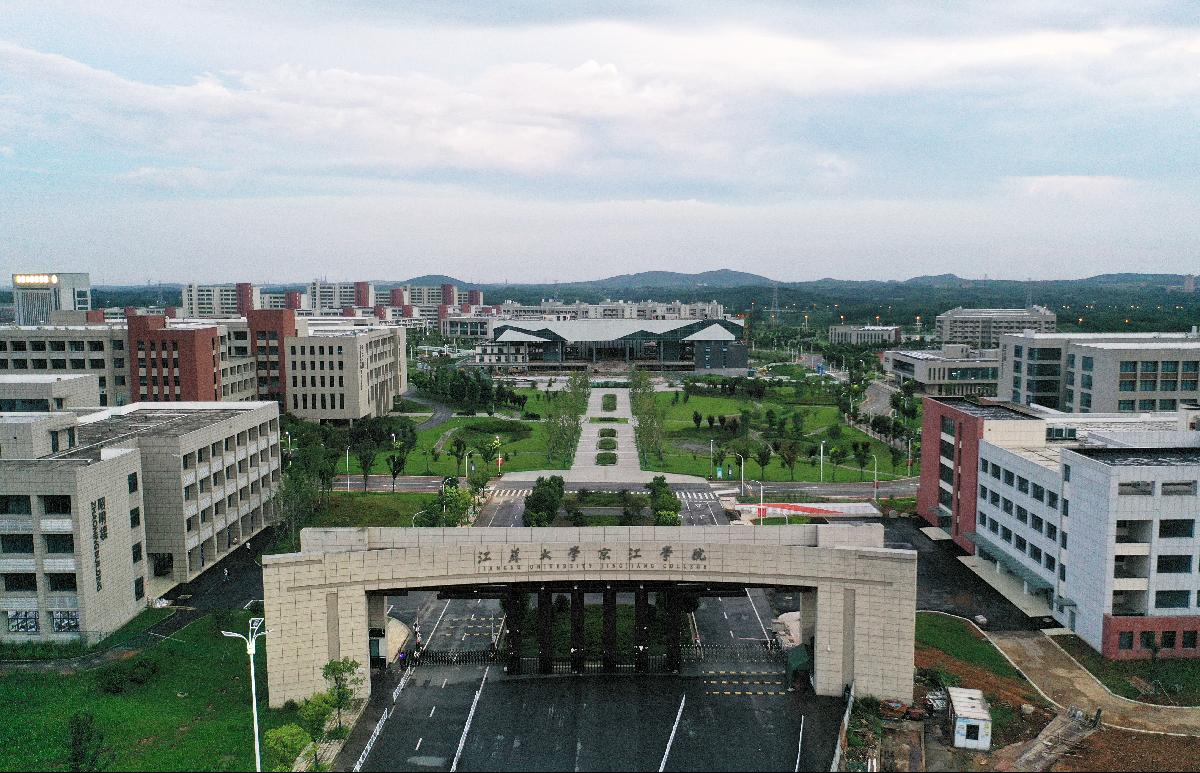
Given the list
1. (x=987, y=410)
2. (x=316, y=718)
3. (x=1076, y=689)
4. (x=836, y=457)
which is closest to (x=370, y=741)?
(x=316, y=718)

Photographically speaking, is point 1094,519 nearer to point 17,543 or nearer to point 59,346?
point 17,543

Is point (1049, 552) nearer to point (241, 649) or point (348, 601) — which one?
point (348, 601)

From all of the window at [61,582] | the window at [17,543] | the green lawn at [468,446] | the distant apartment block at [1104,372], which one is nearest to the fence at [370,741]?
the window at [61,582]

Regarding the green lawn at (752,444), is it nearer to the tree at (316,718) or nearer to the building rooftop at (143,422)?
the building rooftop at (143,422)

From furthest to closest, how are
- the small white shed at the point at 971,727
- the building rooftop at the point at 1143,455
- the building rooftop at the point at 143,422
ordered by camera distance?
1. the building rooftop at the point at 143,422
2. the building rooftop at the point at 1143,455
3. the small white shed at the point at 971,727

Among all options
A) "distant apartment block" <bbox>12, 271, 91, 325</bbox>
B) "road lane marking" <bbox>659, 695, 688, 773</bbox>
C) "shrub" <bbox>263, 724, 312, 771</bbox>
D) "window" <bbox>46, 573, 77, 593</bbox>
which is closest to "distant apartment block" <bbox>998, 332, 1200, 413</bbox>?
"road lane marking" <bbox>659, 695, 688, 773</bbox>

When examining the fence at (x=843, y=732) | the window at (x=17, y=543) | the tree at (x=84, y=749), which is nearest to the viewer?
the tree at (x=84, y=749)

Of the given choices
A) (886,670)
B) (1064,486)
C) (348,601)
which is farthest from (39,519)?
(1064,486)
